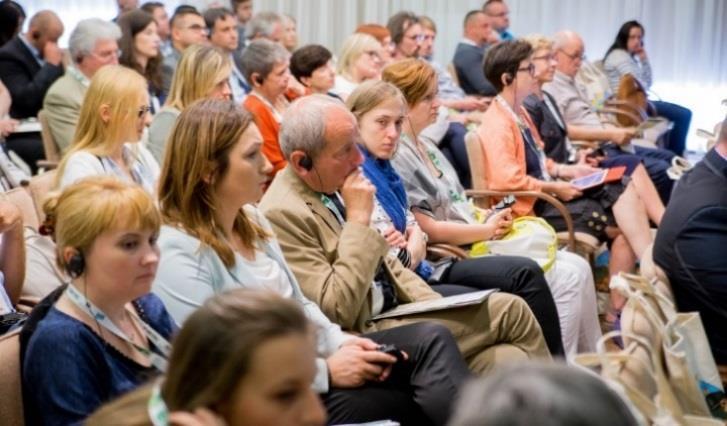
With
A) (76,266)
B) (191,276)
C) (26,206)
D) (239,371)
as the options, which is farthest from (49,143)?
(239,371)

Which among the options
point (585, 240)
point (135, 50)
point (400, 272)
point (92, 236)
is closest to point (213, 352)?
point (92, 236)

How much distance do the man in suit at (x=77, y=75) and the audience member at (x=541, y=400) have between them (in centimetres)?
468

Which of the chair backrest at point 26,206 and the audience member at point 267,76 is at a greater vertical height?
the audience member at point 267,76

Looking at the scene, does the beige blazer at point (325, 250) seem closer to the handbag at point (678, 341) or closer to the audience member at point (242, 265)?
the audience member at point (242, 265)

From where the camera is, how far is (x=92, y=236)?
2215 millimetres

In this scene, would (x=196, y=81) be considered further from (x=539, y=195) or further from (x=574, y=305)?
(x=574, y=305)

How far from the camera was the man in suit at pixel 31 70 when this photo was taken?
6.40 metres

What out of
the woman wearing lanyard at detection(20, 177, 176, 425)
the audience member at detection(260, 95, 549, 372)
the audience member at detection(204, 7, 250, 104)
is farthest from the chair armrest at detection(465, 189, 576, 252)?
the audience member at detection(204, 7, 250, 104)

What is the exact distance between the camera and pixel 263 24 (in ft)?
26.3

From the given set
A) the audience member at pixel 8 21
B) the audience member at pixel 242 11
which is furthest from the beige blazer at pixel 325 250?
the audience member at pixel 242 11

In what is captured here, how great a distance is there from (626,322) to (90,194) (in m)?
1.21

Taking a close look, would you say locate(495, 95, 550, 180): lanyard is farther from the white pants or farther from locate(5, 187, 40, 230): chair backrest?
locate(5, 187, 40, 230): chair backrest

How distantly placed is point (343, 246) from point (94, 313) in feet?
3.32

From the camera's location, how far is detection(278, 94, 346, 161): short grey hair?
3.20 m
